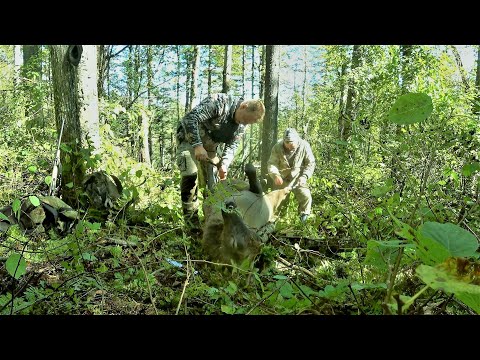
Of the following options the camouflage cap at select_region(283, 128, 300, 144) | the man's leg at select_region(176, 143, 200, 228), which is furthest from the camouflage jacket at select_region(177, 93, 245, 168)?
the camouflage cap at select_region(283, 128, 300, 144)

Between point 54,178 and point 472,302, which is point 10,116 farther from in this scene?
point 472,302

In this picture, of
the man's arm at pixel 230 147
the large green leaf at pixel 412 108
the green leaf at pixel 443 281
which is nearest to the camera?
the green leaf at pixel 443 281

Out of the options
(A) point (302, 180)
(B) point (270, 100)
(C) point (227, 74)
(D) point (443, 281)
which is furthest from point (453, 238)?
(C) point (227, 74)

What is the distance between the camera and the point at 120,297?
2510 millimetres

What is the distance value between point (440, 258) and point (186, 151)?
4368 mm

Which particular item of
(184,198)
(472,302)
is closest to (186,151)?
(184,198)

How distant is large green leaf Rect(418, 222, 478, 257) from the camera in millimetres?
803

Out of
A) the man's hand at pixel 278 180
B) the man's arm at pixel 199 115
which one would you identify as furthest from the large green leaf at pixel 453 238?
the man's hand at pixel 278 180

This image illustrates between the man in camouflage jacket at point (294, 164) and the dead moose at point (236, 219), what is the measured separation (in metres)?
1.35

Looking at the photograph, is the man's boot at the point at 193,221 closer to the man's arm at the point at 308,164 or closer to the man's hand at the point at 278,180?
the man's hand at the point at 278,180

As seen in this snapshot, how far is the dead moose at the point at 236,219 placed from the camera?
327 cm

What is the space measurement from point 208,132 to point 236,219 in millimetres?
2106

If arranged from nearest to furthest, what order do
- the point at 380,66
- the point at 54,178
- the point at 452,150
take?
the point at 452,150
the point at 54,178
the point at 380,66

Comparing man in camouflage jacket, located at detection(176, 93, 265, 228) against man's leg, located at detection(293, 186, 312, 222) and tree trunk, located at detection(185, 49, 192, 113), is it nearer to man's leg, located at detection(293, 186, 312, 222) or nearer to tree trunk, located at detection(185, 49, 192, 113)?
man's leg, located at detection(293, 186, 312, 222)
